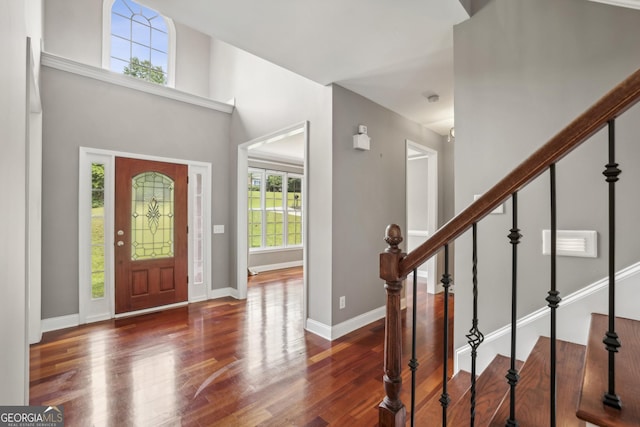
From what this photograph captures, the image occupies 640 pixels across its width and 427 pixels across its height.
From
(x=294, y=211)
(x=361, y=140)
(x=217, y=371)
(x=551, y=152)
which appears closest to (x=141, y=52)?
(x=361, y=140)

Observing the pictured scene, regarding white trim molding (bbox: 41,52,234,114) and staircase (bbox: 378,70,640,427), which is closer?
staircase (bbox: 378,70,640,427)

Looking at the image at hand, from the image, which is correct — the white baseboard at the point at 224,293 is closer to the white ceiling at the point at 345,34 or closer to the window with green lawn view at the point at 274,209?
the window with green lawn view at the point at 274,209

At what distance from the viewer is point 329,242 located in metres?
3.10

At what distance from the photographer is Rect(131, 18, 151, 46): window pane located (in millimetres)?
4575

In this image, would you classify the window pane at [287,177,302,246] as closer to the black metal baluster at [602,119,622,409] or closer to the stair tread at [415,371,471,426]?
the stair tread at [415,371,471,426]

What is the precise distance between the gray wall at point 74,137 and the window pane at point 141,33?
141 centimetres

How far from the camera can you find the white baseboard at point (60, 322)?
127 inches

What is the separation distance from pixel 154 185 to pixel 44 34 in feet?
7.53

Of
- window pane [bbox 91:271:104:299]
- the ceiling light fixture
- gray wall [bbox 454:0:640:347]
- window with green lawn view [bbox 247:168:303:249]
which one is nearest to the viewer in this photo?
gray wall [bbox 454:0:640:347]

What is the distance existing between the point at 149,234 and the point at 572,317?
4.31 meters

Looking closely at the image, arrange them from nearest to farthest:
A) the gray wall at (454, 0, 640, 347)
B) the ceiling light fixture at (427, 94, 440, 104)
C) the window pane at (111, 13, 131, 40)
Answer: the gray wall at (454, 0, 640, 347) → the ceiling light fixture at (427, 94, 440, 104) → the window pane at (111, 13, 131, 40)

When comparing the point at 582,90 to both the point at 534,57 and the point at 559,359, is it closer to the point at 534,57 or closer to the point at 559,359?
the point at 534,57

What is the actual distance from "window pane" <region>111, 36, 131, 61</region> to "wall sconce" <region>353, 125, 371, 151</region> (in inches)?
151

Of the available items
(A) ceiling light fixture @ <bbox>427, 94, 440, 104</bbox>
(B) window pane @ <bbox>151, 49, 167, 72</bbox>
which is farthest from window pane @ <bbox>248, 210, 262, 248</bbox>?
(A) ceiling light fixture @ <bbox>427, 94, 440, 104</bbox>
